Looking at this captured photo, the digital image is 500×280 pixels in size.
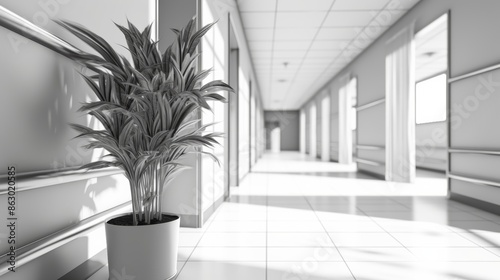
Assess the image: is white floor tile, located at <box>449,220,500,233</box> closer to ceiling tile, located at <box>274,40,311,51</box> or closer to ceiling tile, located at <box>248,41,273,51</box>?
ceiling tile, located at <box>274,40,311,51</box>

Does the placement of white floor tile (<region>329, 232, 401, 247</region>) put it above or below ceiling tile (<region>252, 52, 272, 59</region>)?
below

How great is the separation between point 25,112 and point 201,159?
173 cm

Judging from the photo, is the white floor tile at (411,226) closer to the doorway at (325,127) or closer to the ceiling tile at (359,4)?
the ceiling tile at (359,4)

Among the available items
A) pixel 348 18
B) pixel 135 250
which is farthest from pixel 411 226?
pixel 348 18

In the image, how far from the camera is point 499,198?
3.42m

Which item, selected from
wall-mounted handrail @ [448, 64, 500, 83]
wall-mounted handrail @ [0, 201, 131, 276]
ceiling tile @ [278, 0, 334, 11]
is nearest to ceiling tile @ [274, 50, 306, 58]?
ceiling tile @ [278, 0, 334, 11]

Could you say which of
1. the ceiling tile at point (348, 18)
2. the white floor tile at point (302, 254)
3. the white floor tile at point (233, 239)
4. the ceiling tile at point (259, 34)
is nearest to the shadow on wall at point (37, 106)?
the white floor tile at point (233, 239)

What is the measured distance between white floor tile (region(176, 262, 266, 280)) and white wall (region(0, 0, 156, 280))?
1.88ft

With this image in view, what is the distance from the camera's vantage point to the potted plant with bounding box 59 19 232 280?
1474 mm

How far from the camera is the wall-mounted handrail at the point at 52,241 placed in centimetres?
121

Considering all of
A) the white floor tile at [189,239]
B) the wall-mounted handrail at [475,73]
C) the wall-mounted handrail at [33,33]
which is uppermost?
the wall-mounted handrail at [475,73]

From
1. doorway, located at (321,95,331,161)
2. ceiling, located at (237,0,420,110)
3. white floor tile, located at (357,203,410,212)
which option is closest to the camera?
white floor tile, located at (357,203,410,212)

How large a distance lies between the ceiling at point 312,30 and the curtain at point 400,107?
576mm

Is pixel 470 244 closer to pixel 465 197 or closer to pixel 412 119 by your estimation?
pixel 465 197
